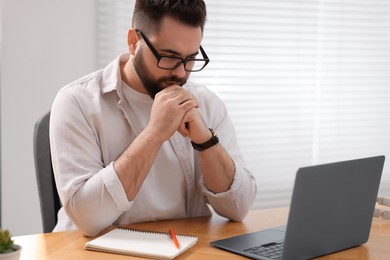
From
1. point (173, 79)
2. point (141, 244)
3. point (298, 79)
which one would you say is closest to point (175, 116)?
point (173, 79)

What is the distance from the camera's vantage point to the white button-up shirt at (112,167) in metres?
1.53

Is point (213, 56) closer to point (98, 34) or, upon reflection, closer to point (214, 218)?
point (98, 34)

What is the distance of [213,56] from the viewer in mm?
2975

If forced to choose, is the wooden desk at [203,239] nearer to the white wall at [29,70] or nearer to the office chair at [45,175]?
the office chair at [45,175]

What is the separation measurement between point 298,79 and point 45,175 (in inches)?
69.2

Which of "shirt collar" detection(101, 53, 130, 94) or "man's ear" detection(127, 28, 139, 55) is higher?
"man's ear" detection(127, 28, 139, 55)

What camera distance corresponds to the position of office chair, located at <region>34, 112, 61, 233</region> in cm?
182

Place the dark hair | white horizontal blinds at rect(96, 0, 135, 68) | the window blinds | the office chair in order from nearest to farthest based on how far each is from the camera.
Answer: the dark hair
the office chair
white horizontal blinds at rect(96, 0, 135, 68)
the window blinds

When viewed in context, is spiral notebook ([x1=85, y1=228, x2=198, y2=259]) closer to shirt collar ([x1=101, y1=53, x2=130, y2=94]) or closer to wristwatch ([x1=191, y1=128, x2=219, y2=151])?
wristwatch ([x1=191, y1=128, x2=219, y2=151])

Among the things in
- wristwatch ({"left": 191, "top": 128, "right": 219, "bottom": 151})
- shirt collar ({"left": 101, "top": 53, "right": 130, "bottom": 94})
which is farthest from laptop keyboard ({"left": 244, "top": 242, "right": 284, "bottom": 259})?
shirt collar ({"left": 101, "top": 53, "right": 130, "bottom": 94})

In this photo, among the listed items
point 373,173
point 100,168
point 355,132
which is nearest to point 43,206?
point 100,168

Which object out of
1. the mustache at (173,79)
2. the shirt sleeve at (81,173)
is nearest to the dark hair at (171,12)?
the mustache at (173,79)

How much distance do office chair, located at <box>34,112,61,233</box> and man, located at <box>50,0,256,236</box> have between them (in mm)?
71

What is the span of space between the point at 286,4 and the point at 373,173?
74.8 inches
